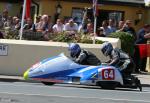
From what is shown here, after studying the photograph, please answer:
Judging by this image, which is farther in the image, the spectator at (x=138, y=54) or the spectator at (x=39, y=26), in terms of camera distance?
the spectator at (x=138, y=54)

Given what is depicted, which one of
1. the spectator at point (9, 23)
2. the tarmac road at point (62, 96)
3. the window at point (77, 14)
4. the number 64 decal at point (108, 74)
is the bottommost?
the tarmac road at point (62, 96)

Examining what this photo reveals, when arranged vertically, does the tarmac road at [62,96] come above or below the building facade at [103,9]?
below

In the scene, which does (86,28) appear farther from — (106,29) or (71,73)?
(71,73)

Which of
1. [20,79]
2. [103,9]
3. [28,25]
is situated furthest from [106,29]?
[103,9]

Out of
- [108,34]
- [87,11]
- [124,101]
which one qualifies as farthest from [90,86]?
[87,11]

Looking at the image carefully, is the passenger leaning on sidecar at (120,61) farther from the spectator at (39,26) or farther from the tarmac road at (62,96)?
the spectator at (39,26)

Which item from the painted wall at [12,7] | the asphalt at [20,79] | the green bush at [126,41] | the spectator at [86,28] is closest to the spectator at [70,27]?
the spectator at [86,28]

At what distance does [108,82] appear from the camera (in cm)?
1825

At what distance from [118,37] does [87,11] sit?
6.97 meters

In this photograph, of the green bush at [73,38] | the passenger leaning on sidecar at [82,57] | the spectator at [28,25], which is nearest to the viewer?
the passenger leaning on sidecar at [82,57]

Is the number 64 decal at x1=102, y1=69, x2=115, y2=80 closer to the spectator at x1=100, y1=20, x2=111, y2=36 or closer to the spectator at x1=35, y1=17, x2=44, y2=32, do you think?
the spectator at x1=35, y1=17, x2=44, y2=32

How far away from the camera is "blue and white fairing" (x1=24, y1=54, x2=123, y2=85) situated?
59.3ft

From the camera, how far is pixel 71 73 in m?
18.2

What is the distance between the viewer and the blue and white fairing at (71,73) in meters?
18.1
